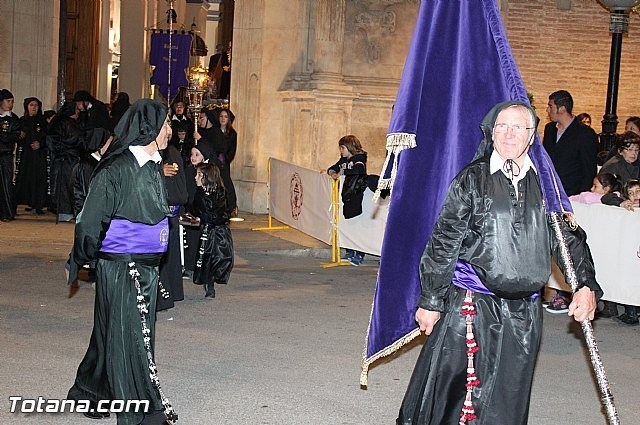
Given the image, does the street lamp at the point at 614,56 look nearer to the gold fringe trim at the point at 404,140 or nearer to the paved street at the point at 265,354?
the paved street at the point at 265,354

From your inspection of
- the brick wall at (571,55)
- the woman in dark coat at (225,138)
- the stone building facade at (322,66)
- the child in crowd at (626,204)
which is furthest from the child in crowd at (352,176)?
the brick wall at (571,55)

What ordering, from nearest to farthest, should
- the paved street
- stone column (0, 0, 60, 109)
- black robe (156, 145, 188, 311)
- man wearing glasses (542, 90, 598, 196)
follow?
the paved street, black robe (156, 145, 188, 311), man wearing glasses (542, 90, 598, 196), stone column (0, 0, 60, 109)

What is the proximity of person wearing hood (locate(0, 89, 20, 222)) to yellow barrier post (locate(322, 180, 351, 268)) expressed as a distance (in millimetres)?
5307

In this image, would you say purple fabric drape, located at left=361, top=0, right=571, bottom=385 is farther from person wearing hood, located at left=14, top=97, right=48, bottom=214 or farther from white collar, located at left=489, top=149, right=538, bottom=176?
person wearing hood, located at left=14, top=97, right=48, bottom=214

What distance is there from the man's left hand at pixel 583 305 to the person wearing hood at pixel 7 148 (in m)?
12.4

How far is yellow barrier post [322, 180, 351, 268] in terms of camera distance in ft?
46.6

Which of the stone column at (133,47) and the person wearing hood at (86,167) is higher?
the stone column at (133,47)

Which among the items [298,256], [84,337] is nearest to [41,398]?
[84,337]

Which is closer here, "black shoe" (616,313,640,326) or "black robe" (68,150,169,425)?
"black robe" (68,150,169,425)

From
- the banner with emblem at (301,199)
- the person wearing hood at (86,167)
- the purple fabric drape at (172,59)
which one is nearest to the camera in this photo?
the person wearing hood at (86,167)

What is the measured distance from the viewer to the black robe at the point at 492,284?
5.42 metres

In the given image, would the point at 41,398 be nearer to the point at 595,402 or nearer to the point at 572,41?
the point at 595,402

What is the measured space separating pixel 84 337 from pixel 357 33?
10.8m

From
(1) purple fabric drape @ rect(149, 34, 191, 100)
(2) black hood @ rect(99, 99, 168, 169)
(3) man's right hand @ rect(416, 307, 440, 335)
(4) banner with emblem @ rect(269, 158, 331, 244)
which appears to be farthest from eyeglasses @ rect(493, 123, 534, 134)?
(1) purple fabric drape @ rect(149, 34, 191, 100)
